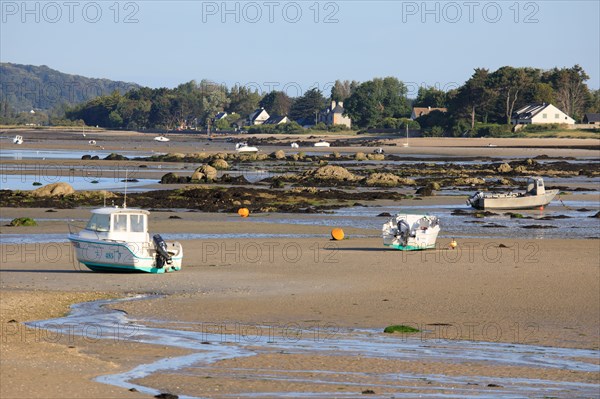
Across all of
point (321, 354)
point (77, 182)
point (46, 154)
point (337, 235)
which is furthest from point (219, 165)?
point (321, 354)

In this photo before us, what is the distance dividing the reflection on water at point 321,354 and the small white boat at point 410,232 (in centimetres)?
1073

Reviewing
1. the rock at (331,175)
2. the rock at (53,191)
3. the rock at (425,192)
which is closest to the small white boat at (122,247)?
the rock at (53,191)

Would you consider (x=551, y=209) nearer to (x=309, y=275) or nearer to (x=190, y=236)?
(x=190, y=236)

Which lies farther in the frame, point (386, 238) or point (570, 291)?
point (386, 238)

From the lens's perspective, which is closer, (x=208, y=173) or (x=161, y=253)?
(x=161, y=253)

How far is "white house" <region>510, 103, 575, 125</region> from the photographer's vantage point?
5448 inches

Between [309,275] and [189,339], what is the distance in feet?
26.0

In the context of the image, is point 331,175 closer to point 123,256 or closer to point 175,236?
point 175,236

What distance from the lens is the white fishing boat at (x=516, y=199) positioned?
138 feet

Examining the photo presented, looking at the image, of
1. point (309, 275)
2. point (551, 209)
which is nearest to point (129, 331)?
point (309, 275)

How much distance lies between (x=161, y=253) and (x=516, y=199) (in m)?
23.7

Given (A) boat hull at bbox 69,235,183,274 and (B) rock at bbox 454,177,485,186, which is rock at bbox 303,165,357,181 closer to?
(B) rock at bbox 454,177,485,186

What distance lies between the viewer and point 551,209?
145 feet

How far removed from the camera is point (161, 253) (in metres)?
23.1
